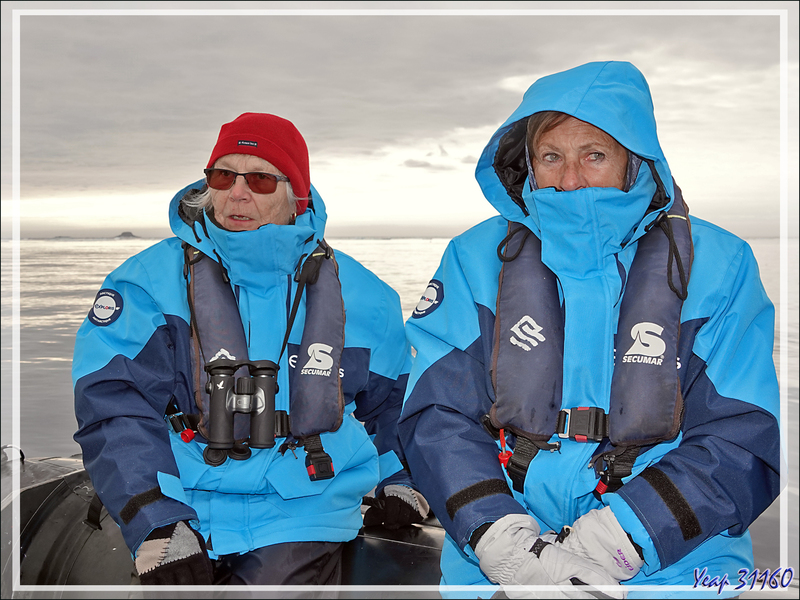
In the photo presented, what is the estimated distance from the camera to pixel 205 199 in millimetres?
1971

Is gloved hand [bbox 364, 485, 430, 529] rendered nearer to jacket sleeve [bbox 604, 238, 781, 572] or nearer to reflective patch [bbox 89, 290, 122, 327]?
jacket sleeve [bbox 604, 238, 781, 572]

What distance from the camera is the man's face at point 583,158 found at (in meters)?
1.55

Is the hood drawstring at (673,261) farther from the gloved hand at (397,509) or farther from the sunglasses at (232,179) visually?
the sunglasses at (232,179)

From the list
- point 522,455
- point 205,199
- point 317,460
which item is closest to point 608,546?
point 522,455

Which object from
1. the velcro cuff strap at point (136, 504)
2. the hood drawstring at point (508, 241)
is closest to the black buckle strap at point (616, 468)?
the hood drawstring at point (508, 241)

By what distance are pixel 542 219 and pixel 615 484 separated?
1.98 ft

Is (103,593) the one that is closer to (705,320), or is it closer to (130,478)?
(130,478)

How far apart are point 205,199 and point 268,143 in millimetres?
248

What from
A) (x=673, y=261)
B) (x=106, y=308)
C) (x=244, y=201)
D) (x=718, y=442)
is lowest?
(x=718, y=442)

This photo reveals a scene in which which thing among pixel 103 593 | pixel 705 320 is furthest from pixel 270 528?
pixel 705 320

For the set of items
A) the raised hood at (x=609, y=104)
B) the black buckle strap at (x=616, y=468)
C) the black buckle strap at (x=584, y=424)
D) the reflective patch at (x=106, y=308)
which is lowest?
the black buckle strap at (x=616, y=468)

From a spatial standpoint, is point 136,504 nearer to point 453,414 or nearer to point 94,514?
point 94,514

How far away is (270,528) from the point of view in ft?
5.69

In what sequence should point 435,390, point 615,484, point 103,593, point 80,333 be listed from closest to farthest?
point 103,593
point 615,484
point 435,390
point 80,333
